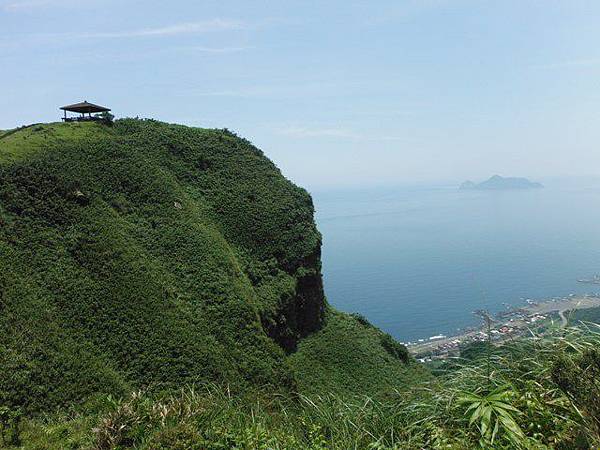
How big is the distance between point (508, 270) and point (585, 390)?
657 ft

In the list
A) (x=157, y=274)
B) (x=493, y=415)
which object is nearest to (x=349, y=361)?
(x=157, y=274)

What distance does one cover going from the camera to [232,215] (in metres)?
46.3

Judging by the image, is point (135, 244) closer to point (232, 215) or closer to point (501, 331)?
point (232, 215)

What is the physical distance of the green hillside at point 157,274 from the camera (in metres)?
22.8

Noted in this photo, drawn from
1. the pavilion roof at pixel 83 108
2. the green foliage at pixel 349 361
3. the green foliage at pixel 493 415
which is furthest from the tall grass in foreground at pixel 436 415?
the pavilion roof at pixel 83 108

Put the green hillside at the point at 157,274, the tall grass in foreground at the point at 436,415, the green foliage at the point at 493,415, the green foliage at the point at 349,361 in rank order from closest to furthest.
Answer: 1. the green foliage at the point at 493,415
2. the tall grass in foreground at the point at 436,415
3. the green hillside at the point at 157,274
4. the green foliage at the point at 349,361

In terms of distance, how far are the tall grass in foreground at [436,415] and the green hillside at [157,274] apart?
16.1 m

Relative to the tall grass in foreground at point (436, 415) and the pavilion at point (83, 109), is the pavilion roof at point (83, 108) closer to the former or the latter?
the pavilion at point (83, 109)

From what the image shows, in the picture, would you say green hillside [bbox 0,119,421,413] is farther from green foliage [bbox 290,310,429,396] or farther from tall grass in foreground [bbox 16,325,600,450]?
tall grass in foreground [bbox 16,325,600,450]

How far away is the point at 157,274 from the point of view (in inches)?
1241

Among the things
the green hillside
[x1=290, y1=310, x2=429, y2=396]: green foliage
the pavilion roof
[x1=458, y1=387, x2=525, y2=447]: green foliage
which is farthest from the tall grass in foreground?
the pavilion roof

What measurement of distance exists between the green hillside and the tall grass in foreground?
53.0 ft

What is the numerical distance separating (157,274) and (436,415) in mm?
29308

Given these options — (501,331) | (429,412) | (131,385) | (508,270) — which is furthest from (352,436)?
(508,270)
